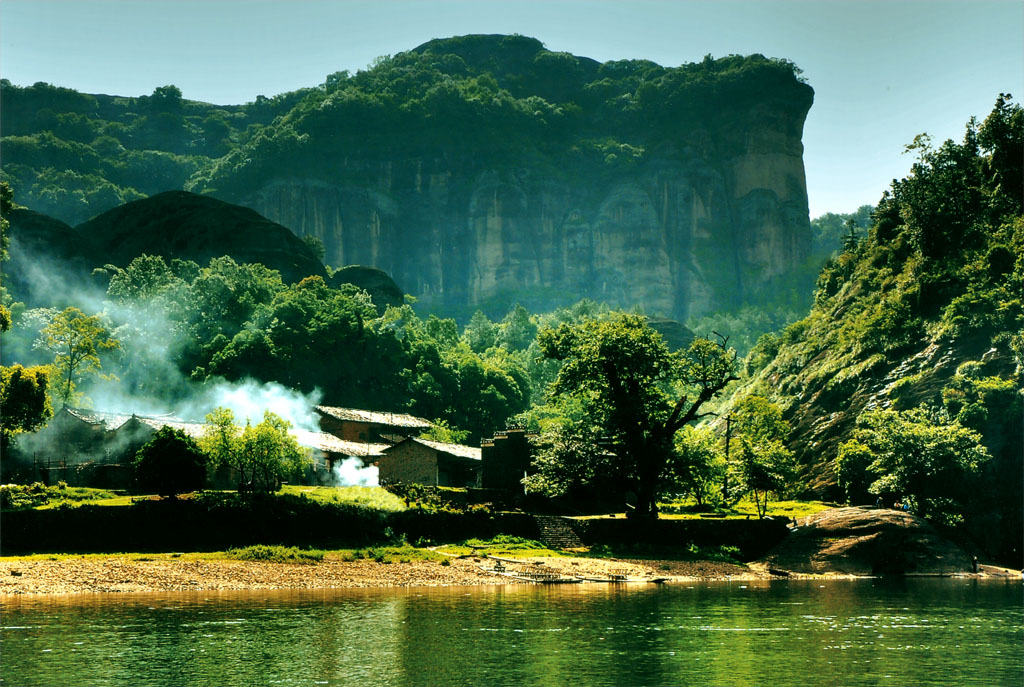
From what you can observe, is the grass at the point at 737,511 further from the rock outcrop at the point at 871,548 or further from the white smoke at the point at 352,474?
the white smoke at the point at 352,474

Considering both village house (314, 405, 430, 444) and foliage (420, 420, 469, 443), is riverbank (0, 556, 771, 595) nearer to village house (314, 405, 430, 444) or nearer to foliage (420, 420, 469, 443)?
village house (314, 405, 430, 444)

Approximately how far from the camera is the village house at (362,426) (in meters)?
106

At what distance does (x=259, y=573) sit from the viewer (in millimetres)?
57844

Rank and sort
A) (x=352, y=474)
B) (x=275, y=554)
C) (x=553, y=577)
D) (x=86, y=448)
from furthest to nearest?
(x=352, y=474) < (x=86, y=448) < (x=275, y=554) < (x=553, y=577)

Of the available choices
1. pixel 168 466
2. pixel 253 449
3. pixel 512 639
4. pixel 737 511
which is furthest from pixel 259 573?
pixel 737 511

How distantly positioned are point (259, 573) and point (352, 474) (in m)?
28.9

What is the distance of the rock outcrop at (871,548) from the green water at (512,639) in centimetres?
1208

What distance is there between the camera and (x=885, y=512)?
6819cm

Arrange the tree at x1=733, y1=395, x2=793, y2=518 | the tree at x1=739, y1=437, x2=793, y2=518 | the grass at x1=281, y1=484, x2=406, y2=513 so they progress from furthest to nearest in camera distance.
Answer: the tree at x1=733, y1=395, x2=793, y2=518 → the tree at x1=739, y1=437, x2=793, y2=518 → the grass at x1=281, y1=484, x2=406, y2=513

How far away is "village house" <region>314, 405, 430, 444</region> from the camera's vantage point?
105562mm

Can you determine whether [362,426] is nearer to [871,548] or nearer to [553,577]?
[553,577]

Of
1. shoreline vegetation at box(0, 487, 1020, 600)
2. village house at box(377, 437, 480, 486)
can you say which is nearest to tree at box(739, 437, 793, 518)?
shoreline vegetation at box(0, 487, 1020, 600)

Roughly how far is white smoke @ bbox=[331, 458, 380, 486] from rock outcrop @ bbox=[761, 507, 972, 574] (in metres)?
33.9

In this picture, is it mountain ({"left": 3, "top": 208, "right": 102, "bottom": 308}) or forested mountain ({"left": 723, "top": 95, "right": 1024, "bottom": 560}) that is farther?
mountain ({"left": 3, "top": 208, "right": 102, "bottom": 308})
